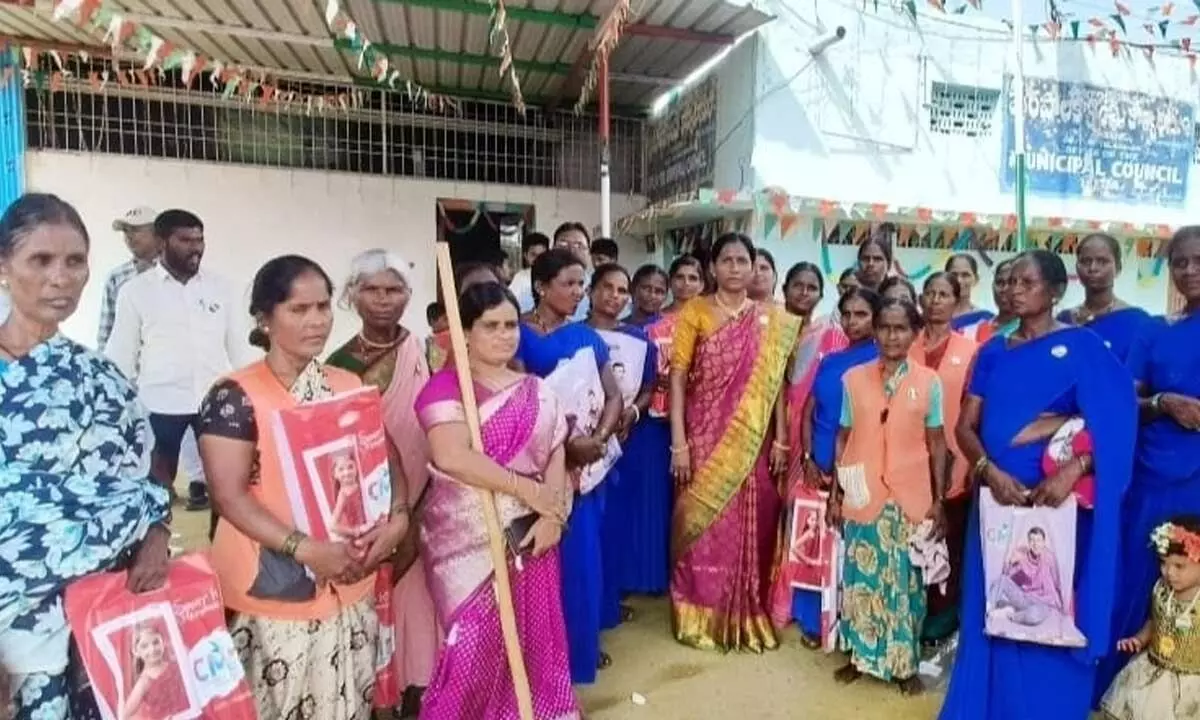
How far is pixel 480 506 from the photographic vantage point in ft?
7.73

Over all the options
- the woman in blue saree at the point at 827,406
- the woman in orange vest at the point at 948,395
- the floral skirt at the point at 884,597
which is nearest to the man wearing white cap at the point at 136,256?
the woman in blue saree at the point at 827,406

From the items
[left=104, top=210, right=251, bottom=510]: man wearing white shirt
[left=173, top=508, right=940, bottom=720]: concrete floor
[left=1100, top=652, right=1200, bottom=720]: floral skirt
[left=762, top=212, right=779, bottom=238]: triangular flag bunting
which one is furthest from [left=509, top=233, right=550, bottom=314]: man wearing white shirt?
[left=762, top=212, right=779, bottom=238]: triangular flag bunting

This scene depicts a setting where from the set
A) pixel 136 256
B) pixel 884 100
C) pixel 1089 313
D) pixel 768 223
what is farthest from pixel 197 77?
pixel 1089 313

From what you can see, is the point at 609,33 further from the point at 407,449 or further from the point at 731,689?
the point at 731,689

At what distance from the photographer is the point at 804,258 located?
7.66m

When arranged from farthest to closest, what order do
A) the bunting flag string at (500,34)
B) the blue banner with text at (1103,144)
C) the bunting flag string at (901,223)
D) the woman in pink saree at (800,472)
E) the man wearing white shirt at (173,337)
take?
the blue banner with text at (1103,144)
the bunting flag string at (901,223)
the bunting flag string at (500,34)
the man wearing white shirt at (173,337)
the woman in pink saree at (800,472)

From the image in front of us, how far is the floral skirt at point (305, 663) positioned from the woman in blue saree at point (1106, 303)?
2.79 meters

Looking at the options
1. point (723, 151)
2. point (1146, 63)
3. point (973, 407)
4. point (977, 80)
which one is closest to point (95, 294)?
point (723, 151)

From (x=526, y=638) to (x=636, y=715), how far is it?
0.79m

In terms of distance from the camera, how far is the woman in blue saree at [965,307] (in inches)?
163

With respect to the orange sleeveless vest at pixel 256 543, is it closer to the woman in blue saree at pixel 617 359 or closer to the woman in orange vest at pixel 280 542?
the woman in orange vest at pixel 280 542

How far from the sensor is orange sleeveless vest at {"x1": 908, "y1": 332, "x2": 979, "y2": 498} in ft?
11.5

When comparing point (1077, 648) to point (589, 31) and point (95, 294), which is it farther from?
point (95, 294)

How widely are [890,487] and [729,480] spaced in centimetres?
70
